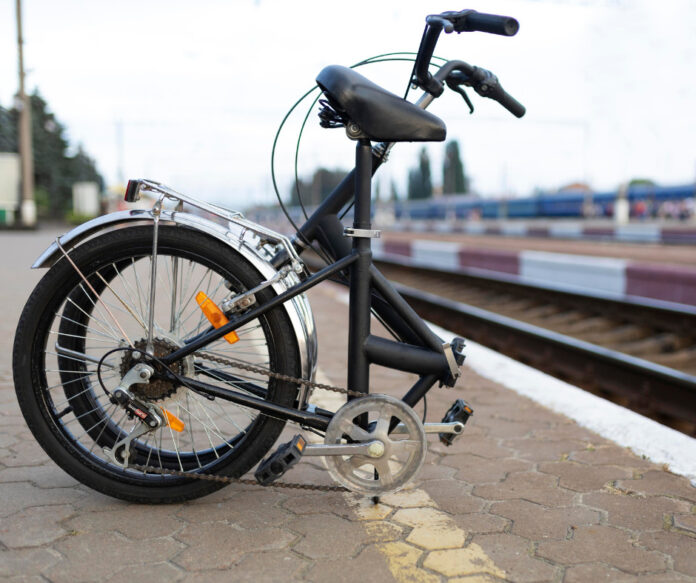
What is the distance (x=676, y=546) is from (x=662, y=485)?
20.3 inches

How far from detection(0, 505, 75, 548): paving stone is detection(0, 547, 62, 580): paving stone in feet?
0.15

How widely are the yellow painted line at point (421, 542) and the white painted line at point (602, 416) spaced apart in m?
1.11

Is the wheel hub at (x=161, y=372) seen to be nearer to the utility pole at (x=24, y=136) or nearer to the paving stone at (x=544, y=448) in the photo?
A: the paving stone at (x=544, y=448)

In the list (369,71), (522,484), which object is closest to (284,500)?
(522,484)

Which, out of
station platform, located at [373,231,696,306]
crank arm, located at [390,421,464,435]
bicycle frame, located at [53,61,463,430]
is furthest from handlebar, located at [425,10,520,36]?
station platform, located at [373,231,696,306]

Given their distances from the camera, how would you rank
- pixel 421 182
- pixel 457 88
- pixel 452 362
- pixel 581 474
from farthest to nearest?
pixel 421 182
pixel 581 474
pixel 457 88
pixel 452 362

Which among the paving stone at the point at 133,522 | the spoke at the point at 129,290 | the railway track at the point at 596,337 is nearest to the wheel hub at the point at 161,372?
the spoke at the point at 129,290

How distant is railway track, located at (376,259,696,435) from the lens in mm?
4844

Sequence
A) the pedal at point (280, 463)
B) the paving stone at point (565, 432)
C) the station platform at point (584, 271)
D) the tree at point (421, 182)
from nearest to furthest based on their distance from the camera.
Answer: the pedal at point (280, 463) → the paving stone at point (565, 432) → the station platform at point (584, 271) → the tree at point (421, 182)

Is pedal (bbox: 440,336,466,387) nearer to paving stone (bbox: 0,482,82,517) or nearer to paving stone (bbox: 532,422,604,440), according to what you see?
paving stone (bbox: 532,422,604,440)

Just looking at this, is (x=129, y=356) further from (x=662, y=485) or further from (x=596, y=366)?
(x=596, y=366)

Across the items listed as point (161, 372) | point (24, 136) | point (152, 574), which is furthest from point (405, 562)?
point (24, 136)

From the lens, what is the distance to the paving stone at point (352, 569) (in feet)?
6.52

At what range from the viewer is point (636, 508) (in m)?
2.51
